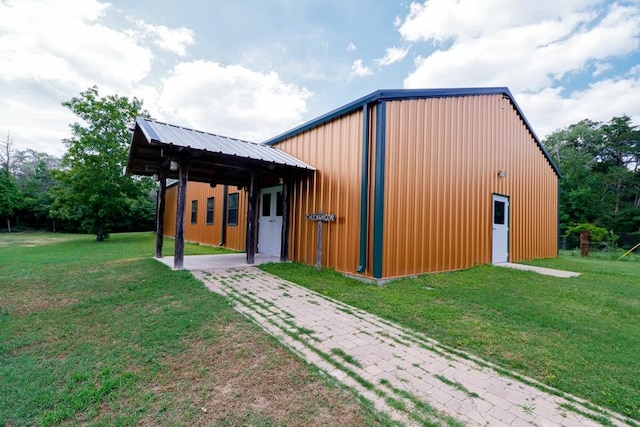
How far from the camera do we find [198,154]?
5.66 m

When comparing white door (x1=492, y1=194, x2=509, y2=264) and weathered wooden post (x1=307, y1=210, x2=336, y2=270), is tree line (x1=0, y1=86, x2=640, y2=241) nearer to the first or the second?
white door (x1=492, y1=194, x2=509, y2=264)

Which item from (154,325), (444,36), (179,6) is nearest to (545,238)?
(444,36)

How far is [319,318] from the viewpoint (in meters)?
3.38

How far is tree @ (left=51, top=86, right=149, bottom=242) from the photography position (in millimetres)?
13883

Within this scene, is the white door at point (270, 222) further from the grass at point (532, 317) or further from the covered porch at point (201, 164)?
the grass at point (532, 317)

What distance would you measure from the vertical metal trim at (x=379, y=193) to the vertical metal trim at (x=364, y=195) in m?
0.18

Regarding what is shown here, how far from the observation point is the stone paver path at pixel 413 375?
5.57 feet

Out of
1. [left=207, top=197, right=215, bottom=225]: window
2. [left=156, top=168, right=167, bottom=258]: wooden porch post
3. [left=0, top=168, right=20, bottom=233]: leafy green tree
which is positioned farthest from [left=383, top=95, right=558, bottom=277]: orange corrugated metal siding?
[left=0, top=168, right=20, bottom=233]: leafy green tree

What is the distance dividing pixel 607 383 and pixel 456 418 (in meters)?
1.42

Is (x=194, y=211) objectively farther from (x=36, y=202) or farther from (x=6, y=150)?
(x=6, y=150)

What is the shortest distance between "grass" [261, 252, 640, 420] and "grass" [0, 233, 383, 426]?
5.37 ft

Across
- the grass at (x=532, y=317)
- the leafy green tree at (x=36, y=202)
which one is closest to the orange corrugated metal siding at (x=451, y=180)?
the grass at (x=532, y=317)

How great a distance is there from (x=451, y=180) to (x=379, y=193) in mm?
2353

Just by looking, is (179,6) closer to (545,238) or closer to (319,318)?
(319,318)
